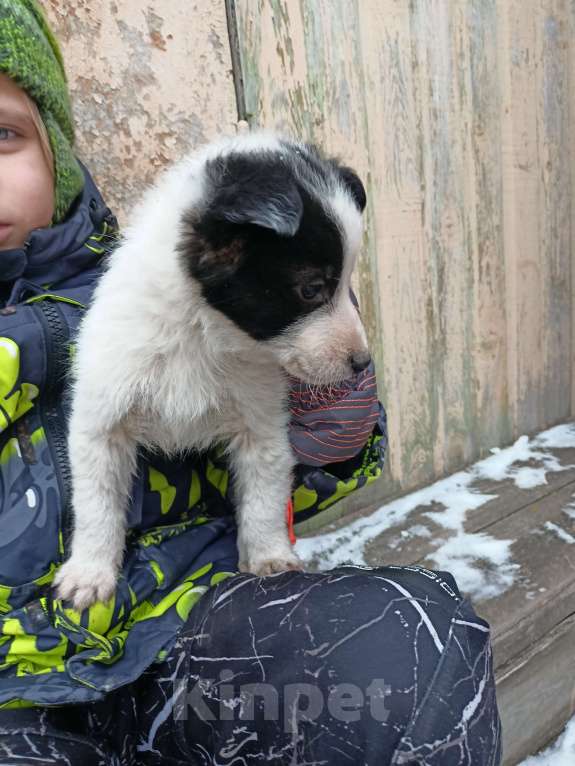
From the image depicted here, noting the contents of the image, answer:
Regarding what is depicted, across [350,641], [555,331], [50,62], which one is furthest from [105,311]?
[555,331]

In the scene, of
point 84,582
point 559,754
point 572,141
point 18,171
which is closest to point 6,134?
point 18,171

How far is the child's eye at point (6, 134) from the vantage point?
1460 millimetres

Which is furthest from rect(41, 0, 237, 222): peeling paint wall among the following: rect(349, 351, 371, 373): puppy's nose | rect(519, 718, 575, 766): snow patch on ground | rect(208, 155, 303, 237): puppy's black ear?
rect(519, 718, 575, 766): snow patch on ground

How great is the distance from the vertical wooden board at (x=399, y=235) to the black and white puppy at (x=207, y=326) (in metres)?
1.19

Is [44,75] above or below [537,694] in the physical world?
above

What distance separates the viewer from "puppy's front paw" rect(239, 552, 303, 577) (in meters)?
1.63

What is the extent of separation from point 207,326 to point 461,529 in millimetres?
1654

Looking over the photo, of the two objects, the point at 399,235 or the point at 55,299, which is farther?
the point at 399,235

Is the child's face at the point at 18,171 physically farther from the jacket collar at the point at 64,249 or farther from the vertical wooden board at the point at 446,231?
the vertical wooden board at the point at 446,231

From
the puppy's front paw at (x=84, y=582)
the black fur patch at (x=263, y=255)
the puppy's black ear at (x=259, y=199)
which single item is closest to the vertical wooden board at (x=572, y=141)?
the black fur patch at (x=263, y=255)

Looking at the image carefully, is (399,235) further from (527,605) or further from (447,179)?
(527,605)

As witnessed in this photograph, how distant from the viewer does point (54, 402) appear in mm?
1551

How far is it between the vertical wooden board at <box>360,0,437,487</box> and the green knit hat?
1.39 m

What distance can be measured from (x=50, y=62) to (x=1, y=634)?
129 centimetres
